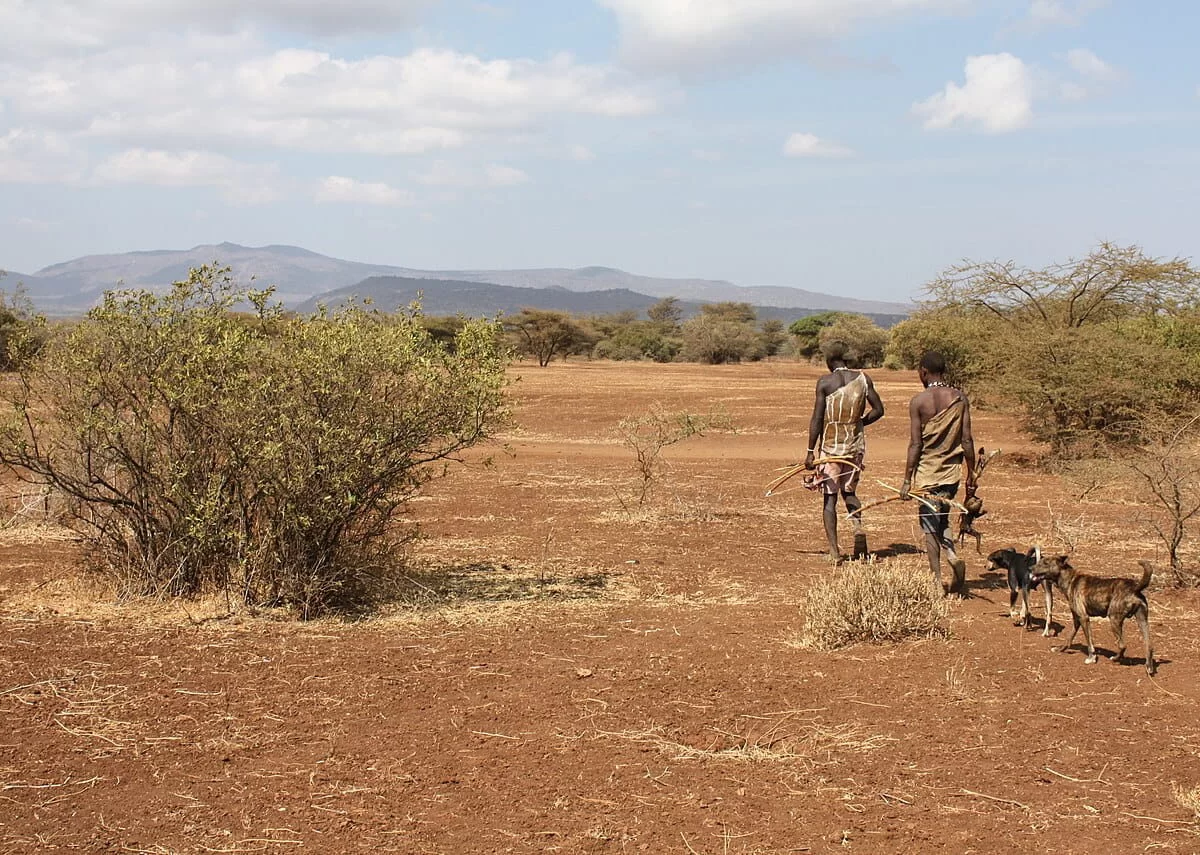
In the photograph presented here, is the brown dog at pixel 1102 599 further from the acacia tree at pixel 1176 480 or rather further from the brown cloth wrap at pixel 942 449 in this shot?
the acacia tree at pixel 1176 480

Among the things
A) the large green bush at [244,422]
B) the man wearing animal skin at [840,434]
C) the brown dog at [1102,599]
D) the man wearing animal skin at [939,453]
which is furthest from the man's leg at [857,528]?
the large green bush at [244,422]

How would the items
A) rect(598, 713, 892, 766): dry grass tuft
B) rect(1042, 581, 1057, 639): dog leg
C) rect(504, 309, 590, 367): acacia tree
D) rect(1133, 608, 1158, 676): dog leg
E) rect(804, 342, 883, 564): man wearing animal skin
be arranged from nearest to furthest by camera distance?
rect(598, 713, 892, 766): dry grass tuft < rect(1133, 608, 1158, 676): dog leg < rect(1042, 581, 1057, 639): dog leg < rect(804, 342, 883, 564): man wearing animal skin < rect(504, 309, 590, 367): acacia tree

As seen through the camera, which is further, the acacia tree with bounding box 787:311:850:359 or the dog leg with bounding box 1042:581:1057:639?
the acacia tree with bounding box 787:311:850:359

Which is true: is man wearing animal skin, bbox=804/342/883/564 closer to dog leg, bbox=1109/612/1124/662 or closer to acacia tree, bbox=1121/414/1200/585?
acacia tree, bbox=1121/414/1200/585

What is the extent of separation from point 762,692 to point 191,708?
303 cm

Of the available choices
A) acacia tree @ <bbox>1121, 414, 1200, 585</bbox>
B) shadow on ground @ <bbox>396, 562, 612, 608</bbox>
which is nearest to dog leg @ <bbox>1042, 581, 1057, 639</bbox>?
acacia tree @ <bbox>1121, 414, 1200, 585</bbox>

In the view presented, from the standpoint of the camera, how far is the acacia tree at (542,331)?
68062 millimetres

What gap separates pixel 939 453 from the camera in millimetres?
8086

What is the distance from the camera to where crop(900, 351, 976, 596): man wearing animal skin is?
26.0ft

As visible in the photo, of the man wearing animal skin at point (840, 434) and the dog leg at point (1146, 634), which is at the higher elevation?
the man wearing animal skin at point (840, 434)

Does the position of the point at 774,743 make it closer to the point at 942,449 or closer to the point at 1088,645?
the point at 1088,645

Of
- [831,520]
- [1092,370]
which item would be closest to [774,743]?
[831,520]

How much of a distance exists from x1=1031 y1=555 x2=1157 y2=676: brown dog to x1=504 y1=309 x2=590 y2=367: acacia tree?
60.3 m

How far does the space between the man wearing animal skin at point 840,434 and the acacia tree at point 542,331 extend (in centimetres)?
5769
